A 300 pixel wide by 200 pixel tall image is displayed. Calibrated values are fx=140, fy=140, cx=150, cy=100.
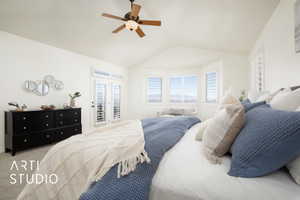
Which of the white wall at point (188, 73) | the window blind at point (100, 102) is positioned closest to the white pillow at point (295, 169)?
the white wall at point (188, 73)

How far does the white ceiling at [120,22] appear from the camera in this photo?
2.48m

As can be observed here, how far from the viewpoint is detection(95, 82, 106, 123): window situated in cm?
471

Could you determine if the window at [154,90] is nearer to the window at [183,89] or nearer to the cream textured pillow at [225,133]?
the window at [183,89]

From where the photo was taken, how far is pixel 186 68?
18.2 ft

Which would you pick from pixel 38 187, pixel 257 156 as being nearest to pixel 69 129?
pixel 38 187

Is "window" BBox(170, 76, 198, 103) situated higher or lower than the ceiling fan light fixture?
lower

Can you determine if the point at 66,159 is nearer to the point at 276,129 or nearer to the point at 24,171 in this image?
the point at 276,129

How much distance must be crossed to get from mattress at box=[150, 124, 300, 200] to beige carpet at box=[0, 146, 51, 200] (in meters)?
1.83

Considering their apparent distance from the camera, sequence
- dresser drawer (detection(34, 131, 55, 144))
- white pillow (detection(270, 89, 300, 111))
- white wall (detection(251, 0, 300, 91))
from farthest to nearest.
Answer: dresser drawer (detection(34, 131, 55, 144)), white wall (detection(251, 0, 300, 91)), white pillow (detection(270, 89, 300, 111))

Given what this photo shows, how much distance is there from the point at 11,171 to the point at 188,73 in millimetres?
5378

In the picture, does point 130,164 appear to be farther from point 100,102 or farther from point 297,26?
point 100,102

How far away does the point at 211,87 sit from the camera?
4930 mm

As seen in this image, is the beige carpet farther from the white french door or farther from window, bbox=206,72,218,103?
window, bbox=206,72,218,103


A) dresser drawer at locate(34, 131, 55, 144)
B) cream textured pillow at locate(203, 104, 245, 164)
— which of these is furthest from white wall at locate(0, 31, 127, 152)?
cream textured pillow at locate(203, 104, 245, 164)
